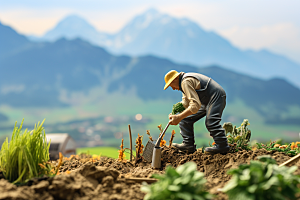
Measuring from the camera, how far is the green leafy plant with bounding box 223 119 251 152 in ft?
16.5

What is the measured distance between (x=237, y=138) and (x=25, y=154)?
353cm

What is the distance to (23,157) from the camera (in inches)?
129

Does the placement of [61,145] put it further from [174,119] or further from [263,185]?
[263,185]

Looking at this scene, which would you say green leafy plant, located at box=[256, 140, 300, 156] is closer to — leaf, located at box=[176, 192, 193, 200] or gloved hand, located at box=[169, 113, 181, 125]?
gloved hand, located at box=[169, 113, 181, 125]

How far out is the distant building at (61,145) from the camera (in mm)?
7139

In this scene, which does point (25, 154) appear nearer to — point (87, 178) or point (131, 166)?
point (87, 178)

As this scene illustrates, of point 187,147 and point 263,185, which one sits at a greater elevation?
point 187,147

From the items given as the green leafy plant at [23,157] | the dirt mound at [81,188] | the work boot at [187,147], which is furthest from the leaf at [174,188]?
the work boot at [187,147]

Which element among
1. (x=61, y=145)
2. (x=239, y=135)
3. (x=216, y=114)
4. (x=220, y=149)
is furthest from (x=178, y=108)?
(x=61, y=145)

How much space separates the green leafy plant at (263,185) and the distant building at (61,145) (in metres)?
5.50

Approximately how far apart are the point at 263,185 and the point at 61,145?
5832mm

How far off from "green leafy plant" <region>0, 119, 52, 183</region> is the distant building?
12.2ft

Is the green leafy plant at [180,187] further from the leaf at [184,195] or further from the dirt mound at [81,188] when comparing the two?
the dirt mound at [81,188]

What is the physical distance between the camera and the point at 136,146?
488 centimetres
